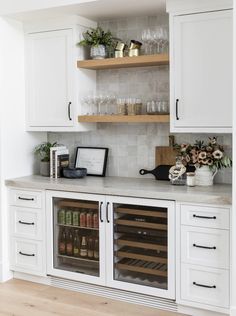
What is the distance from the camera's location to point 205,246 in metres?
3.28

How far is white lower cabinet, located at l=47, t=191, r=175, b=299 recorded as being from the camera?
3477 mm

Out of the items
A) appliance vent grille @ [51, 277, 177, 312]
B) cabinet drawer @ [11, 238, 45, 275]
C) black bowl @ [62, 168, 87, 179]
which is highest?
black bowl @ [62, 168, 87, 179]

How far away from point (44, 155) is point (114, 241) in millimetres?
1250

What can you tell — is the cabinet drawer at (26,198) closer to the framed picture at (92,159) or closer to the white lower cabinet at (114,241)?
the white lower cabinet at (114,241)

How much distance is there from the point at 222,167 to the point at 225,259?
0.83 metres

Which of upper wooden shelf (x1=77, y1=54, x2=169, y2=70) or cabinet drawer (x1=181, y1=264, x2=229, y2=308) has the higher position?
upper wooden shelf (x1=77, y1=54, x2=169, y2=70)

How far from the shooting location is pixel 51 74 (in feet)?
13.5

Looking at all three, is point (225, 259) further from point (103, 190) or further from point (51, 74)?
point (51, 74)

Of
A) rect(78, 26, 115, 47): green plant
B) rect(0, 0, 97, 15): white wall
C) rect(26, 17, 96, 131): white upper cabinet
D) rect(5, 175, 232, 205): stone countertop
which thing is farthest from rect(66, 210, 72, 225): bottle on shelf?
rect(0, 0, 97, 15): white wall

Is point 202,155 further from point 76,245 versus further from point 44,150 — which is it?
point 44,150

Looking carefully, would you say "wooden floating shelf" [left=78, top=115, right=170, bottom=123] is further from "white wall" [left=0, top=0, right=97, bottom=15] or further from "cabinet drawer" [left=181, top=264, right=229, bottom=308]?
"cabinet drawer" [left=181, top=264, right=229, bottom=308]

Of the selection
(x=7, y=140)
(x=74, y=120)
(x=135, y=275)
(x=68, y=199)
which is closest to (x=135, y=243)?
(x=135, y=275)

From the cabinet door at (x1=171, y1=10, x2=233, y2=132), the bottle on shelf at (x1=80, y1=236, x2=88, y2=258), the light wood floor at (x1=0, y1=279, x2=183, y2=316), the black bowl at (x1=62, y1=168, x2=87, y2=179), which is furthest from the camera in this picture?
the black bowl at (x1=62, y1=168, x2=87, y2=179)

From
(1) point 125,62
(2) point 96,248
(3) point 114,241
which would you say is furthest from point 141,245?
(1) point 125,62
